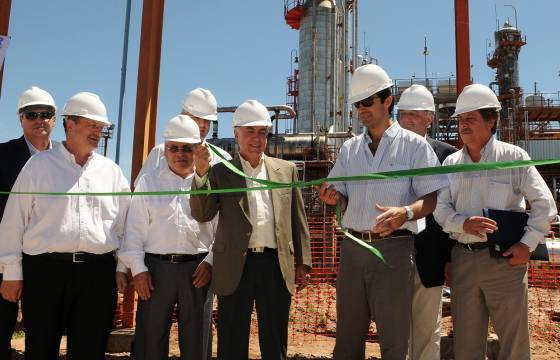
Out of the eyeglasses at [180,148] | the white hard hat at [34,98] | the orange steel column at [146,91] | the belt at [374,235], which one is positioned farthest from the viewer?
the orange steel column at [146,91]

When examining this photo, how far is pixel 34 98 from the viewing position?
3.92 m

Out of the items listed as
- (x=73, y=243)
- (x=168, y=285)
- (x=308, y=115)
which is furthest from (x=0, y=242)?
(x=308, y=115)

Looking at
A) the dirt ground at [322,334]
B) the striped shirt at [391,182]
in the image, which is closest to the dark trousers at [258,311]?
the striped shirt at [391,182]

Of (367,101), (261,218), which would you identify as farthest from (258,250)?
(367,101)

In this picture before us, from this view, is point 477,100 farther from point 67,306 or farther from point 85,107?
point 67,306

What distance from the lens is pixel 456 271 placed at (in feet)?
10.4

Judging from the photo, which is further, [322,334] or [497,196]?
[322,334]

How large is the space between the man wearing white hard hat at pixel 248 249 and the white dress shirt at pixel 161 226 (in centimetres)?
19

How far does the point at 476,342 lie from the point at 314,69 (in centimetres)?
1964

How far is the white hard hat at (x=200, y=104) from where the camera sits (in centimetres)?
413

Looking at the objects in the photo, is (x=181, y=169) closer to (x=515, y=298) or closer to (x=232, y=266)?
(x=232, y=266)

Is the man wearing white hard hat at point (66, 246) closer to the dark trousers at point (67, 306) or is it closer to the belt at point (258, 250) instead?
the dark trousers at point (67, 306)

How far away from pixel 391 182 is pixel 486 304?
1013 millimetres

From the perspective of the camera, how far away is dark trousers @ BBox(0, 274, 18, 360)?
3406 mm
